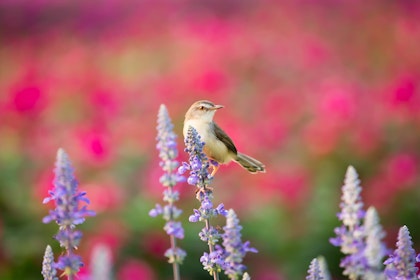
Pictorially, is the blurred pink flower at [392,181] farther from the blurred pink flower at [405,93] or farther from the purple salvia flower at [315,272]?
the purple salvia flower at [315,272]

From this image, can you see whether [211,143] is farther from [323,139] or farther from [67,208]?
[323,139]

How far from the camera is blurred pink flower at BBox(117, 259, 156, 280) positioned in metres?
4.93

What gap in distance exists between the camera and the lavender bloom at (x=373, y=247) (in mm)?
1579

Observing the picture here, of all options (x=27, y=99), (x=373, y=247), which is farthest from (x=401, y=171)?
(x=373, y=247)

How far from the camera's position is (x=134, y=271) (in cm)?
494

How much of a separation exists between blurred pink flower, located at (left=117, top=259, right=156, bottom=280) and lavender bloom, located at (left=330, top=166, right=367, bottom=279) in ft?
11.0

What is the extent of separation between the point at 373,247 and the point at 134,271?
3.50 meters

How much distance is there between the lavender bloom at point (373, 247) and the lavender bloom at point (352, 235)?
0.02m

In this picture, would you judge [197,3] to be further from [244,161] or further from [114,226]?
[244,161]

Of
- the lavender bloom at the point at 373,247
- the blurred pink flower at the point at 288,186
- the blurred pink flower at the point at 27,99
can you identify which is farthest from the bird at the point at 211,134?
the blurred pink flower at the point at 27,99

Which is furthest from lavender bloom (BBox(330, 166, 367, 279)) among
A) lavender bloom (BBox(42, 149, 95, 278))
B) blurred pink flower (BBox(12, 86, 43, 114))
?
blurred pink flower (BBox(12, 86, 43, 114))

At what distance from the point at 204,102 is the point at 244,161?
396mm

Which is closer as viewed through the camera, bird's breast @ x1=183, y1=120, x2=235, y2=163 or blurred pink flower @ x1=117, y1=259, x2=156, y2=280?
bird's breast @ x1=183, y1=120, x2=235, y2=163

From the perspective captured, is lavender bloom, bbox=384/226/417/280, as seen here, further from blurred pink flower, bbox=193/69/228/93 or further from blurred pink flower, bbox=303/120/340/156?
blurred pink flower, bbox=193/69/228/93
